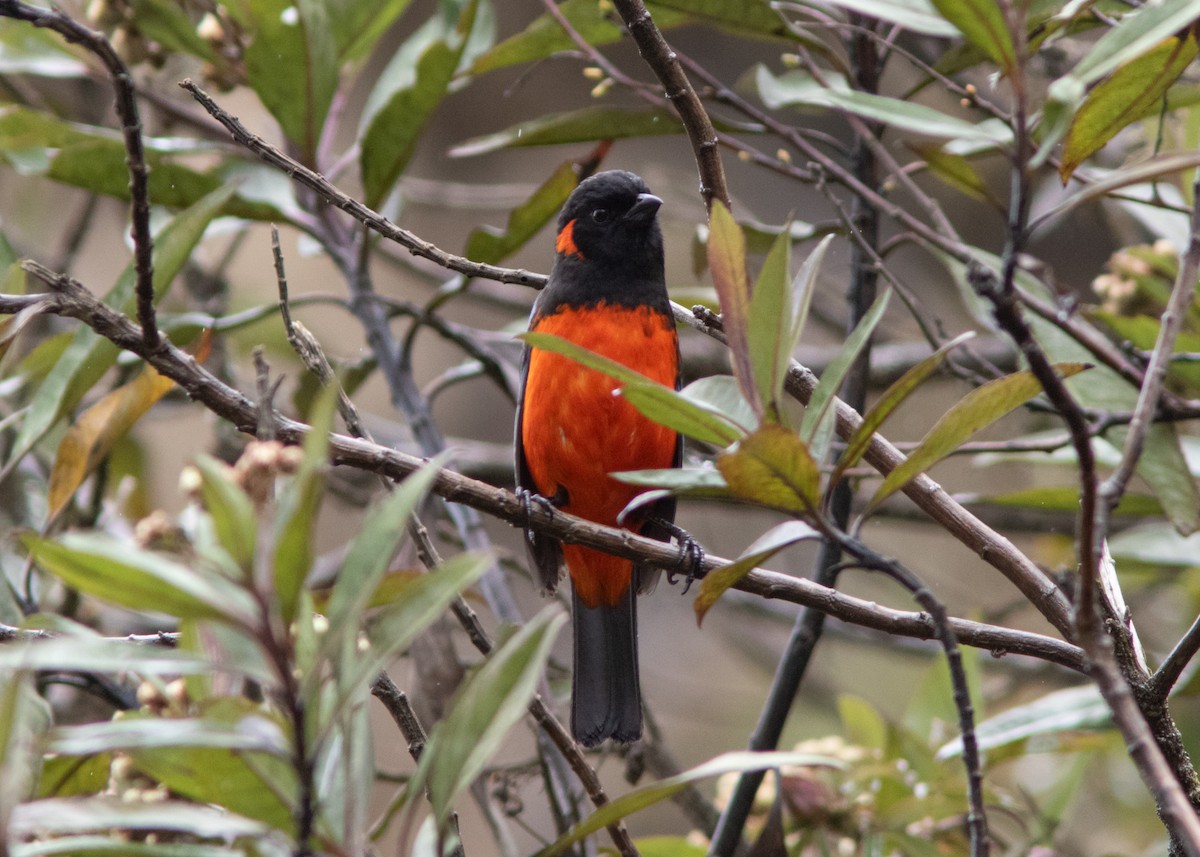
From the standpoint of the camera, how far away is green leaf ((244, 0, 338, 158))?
3.70 metres

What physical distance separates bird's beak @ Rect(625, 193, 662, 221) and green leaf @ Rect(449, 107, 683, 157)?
0.94 feet

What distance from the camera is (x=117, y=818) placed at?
1.39 meters

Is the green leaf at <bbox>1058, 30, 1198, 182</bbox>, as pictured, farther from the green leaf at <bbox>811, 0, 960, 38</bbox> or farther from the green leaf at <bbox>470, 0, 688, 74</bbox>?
the green leaf at <bbox>470, 0, 688, 74</bbox>

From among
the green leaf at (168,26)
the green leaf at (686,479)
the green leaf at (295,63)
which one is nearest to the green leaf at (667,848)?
the green leaf at (686,479)

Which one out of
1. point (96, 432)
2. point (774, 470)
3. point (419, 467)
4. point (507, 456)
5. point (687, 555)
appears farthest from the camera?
point (507, 456)

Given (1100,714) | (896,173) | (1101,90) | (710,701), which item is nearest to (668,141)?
(710,701)

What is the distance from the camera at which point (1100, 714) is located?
3.23m

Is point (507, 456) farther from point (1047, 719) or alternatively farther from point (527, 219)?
point (1047, 719)

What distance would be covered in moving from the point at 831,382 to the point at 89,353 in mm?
1818

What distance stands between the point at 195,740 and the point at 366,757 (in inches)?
13.0

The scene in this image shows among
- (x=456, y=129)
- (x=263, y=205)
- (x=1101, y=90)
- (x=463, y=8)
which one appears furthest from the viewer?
(x=456, y=129)

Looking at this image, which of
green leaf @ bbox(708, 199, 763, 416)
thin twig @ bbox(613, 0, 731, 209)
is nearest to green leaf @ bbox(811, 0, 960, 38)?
thin twig @ bbox(613, 0, 731, 209)

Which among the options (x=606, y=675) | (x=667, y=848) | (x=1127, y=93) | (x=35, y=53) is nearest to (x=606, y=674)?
(x=606, y=675)

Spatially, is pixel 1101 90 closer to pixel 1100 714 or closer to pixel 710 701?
pixel 1100 714
